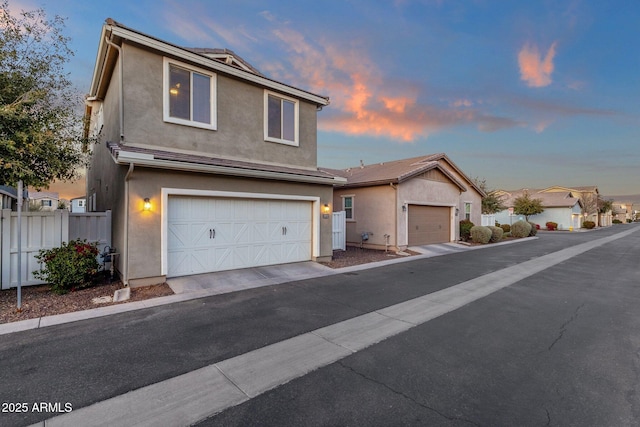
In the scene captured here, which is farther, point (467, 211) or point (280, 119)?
point (467, 211)

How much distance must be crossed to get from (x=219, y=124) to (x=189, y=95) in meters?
1.11

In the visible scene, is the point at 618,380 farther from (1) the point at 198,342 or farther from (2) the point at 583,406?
(1) the point at 198,342

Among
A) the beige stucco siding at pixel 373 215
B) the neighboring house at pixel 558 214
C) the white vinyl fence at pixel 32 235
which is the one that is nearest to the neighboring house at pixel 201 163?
the white vinyl fence at pixel 32 235

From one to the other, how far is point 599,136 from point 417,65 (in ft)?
64.3

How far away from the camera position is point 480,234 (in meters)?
18.5

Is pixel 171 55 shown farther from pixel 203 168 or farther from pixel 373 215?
pixel 373 215

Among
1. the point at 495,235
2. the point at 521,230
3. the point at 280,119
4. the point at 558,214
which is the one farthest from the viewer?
the point at 558,214

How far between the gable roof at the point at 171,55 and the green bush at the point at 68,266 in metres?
5.30

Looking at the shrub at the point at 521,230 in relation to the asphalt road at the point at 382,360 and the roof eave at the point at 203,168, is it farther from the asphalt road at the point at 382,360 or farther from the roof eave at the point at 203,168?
the roof eave at the point at 203,168

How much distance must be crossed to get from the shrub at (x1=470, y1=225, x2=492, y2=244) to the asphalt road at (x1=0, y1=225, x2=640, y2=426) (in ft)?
39.1

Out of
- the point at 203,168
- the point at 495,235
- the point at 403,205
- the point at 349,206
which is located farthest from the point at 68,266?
the point at 495,235

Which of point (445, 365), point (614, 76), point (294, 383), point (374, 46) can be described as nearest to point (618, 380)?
point (445, 365)

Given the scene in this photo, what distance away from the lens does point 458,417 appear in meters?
2.75

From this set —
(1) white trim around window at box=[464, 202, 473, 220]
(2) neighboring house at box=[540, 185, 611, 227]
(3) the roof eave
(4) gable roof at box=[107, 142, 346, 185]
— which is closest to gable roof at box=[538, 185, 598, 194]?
(2) neighboring house at box=[540, 185, 611, 227]
